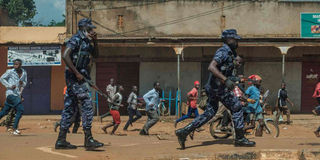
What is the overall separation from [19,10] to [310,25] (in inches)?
1322

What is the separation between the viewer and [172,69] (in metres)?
20.1

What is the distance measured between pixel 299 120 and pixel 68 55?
45.5 ft

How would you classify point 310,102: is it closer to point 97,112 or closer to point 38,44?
point 97,112

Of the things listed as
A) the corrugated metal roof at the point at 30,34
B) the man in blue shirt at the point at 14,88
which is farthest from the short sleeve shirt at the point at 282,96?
the corrugated metal roof at the point at 30,34

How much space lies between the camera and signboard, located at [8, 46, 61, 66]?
747 inches

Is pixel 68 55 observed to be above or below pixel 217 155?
above

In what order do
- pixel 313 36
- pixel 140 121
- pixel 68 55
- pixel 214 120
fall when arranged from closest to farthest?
pixel 68 55, pixel 214 120, pixel 140 121, pixel 313 36

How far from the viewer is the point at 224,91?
6.31 meters

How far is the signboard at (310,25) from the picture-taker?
19.7 m

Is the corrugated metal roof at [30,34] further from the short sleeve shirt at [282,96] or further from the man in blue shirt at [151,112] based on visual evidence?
the short sleeve shirt at [282,96]

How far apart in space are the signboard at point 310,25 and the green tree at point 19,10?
32.2 metres

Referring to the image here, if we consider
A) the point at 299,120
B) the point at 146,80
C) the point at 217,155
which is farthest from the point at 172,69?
the point at 217,155

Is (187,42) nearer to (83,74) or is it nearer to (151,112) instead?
(151,112)

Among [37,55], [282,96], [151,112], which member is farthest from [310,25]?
[37,55]
